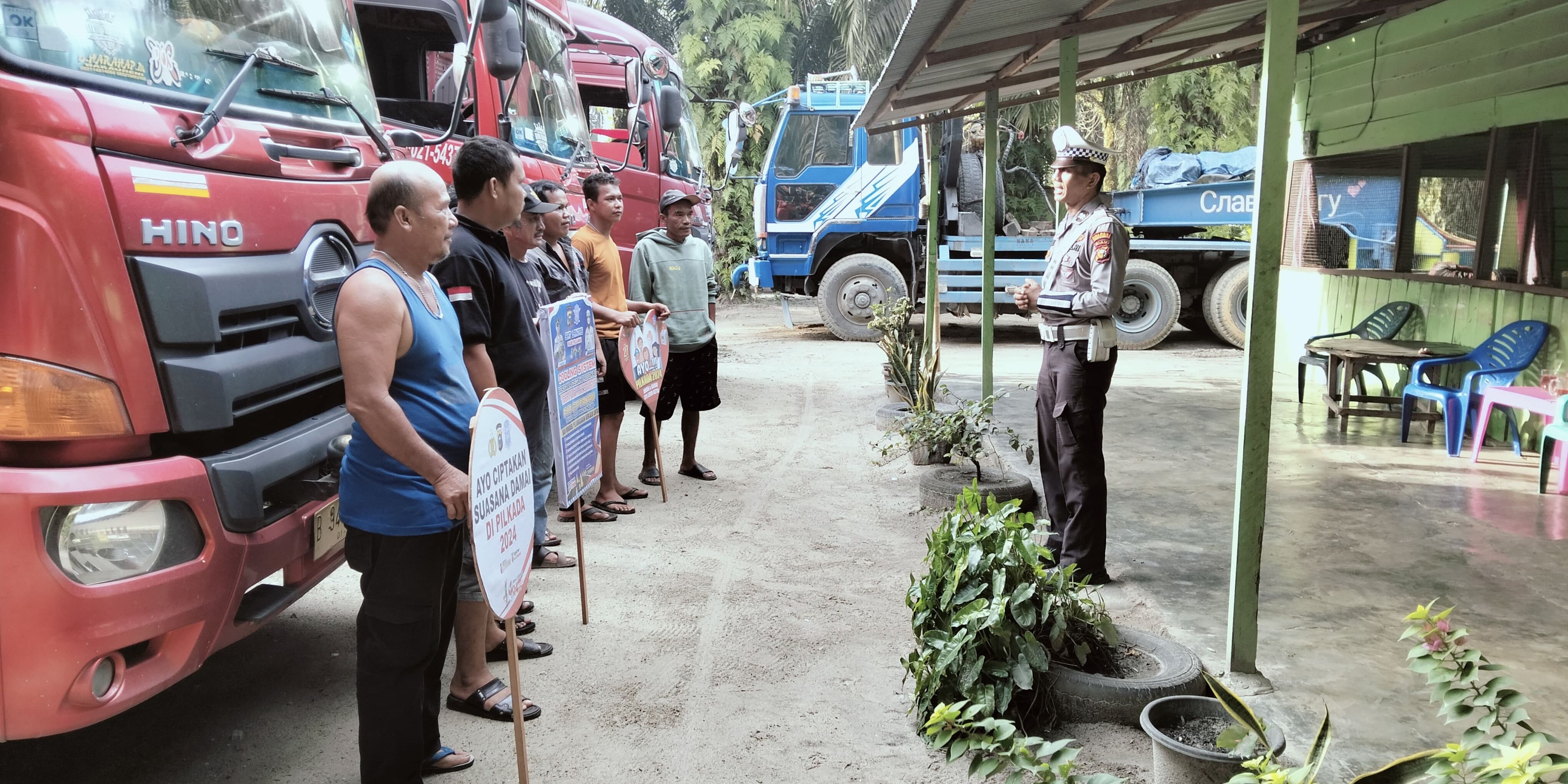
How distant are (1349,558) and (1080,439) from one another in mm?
1438

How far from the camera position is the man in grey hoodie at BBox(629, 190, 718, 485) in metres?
5.96

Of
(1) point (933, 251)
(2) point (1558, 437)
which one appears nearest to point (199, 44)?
(2) point (1558, 437)

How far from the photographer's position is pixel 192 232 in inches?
94.2

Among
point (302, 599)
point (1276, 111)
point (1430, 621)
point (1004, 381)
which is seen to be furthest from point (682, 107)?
point (1430, 621)

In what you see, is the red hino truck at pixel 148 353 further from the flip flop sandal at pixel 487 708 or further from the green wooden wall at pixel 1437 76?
the green wooden wall at pixel 1437 76

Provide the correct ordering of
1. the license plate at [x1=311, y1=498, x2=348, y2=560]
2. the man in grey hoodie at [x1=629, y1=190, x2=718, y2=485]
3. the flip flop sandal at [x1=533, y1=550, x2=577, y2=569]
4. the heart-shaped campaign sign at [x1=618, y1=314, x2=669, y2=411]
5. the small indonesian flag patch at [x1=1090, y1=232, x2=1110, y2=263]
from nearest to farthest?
1. the license plate at [x1=311, y1=498, x2=348, y2=560]
2. the small indonesian flag patch at [x1=1090, y1=232, x2=1110, y2=263]
3. the flip flop sandal at [x1=533, y1=550, x2=577, y2=569]
4. the heart-shaped campaign sign at [x1=618, y1=314, x2=669, y2=411]
5. the man in grey hoodie at [x1=629, y1=190, x2=718, y2=485]

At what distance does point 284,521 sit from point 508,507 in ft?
1.83

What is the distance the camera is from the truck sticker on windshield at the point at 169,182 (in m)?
2.27

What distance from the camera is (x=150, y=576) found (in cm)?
220

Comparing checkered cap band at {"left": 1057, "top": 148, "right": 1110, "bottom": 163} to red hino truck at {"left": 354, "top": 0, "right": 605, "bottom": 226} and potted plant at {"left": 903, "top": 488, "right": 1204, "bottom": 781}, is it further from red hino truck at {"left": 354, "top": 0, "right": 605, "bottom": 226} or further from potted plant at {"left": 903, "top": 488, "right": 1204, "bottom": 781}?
red hino truck at {"left": 354, "top": 0, "right": 605, "bottom": 226}

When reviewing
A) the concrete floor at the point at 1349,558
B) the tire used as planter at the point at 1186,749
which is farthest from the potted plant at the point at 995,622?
the concrete floor at the point at 1349,558

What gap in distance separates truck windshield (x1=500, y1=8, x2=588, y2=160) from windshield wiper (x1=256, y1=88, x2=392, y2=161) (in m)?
2.12

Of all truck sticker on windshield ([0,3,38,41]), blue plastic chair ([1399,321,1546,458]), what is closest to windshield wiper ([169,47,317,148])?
truck sticker on windshield ([0,3,38,41])

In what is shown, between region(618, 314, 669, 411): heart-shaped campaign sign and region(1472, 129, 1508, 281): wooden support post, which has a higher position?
region(1472, 129, 1508, 281): wooden support post
